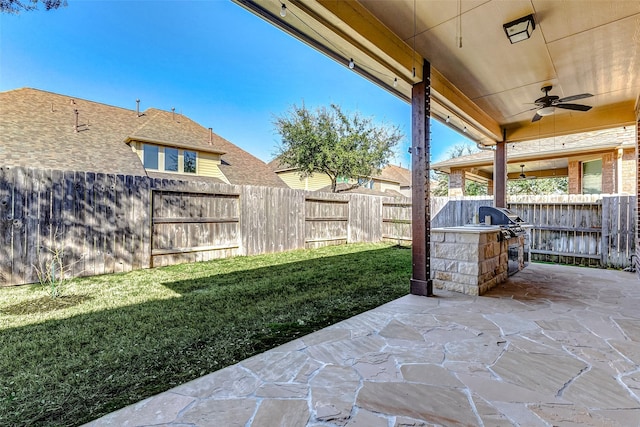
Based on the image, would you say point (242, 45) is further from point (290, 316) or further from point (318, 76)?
point (290, 316)

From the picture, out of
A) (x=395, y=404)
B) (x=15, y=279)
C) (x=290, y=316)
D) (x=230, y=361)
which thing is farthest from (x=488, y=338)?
(x=15, y=279)

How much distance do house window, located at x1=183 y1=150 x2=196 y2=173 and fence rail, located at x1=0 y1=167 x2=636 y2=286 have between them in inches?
254

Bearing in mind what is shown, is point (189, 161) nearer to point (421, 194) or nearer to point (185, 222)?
point (185, 222)

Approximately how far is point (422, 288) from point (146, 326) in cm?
283

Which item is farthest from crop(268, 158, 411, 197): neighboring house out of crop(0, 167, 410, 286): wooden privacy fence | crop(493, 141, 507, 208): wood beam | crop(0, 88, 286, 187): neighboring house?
crop(0, 167, 410, 286): wooden privacy fence

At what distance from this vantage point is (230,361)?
1999 mm

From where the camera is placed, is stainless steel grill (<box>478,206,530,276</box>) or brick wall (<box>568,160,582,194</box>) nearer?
stainless steel grill (<box>478,206,530,276</box>)

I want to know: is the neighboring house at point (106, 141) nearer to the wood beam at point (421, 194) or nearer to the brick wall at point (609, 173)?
the wood beam at point (421, 194)

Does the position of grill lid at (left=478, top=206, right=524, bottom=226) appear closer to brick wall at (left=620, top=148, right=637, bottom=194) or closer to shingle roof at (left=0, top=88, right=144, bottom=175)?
brick wall at (left=620, top=148, right=637, bottom=194)

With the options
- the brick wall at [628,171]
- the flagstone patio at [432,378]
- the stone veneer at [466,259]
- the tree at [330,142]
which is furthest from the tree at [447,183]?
the flagstone patio at [432,378]

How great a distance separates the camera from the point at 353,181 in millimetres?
15148

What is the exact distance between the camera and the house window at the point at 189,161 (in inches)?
469

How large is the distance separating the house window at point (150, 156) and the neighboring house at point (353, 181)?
5134mm

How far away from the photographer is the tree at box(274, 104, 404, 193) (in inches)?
513
